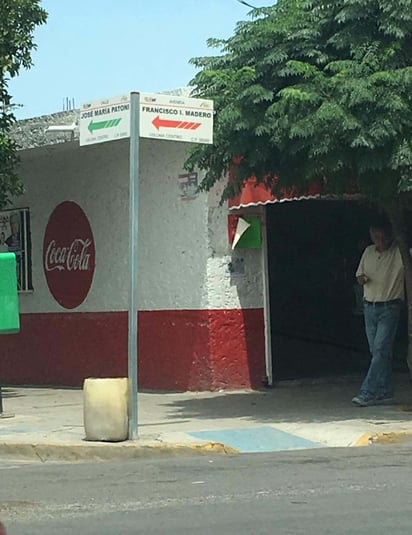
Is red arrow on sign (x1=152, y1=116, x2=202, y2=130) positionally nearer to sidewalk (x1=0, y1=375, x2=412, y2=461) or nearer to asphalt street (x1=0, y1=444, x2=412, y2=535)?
sidewalk (x1=0, y1=375, x2=412, y2=461)

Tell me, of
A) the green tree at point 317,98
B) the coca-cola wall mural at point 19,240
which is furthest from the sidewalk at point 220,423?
the coca-cola wall mural at point 19,240

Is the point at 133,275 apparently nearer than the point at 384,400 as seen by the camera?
Yes

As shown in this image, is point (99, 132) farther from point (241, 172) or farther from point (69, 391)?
point (69, 391)

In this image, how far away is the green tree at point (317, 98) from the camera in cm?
1007

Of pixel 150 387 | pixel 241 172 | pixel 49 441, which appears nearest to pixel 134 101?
pixel 241 172

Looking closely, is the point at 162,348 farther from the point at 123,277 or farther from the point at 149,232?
the point at 149,232

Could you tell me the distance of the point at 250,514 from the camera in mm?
6949

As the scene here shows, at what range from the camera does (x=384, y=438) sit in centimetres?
A: 1007

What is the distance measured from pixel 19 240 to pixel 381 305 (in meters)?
7.75

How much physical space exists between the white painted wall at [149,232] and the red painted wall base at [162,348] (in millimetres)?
199

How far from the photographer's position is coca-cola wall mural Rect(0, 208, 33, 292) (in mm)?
17688

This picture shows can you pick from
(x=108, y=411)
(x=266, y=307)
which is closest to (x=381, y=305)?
(x=266, y=307)

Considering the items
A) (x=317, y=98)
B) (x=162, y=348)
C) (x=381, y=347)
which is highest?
(x=317, y=98)

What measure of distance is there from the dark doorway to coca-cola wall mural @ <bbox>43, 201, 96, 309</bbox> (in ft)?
9.65
